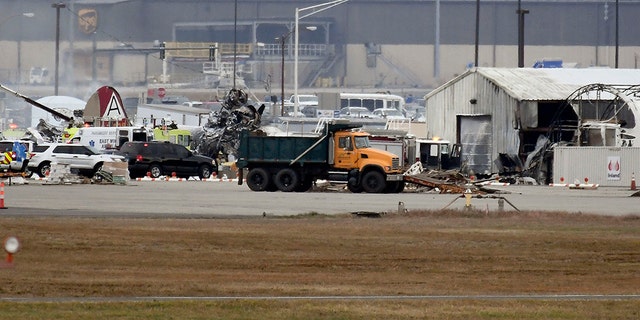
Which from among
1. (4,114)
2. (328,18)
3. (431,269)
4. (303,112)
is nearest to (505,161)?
(431,269)

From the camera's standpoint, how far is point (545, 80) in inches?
2906

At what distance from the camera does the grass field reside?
20.3 m

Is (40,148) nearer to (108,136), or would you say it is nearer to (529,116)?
(108,136)

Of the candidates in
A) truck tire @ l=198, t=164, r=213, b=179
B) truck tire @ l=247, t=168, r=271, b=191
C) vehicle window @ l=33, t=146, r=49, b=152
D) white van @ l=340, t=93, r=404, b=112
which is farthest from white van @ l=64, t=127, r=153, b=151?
white van @ l=340, t=93, r=404, b=112

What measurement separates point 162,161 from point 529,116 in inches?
683

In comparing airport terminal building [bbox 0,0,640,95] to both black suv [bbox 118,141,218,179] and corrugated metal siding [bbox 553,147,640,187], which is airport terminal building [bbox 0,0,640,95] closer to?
black suv [bbox 118,141,218,179]

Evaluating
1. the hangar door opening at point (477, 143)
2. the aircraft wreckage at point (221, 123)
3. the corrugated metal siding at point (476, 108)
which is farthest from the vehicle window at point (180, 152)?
the corrugated metal siding at point (476, 108)

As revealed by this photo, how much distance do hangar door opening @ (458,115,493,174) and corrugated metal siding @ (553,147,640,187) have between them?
10.4m

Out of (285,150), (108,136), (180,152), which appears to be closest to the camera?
(285,150)

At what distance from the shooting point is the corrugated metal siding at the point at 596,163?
58.9 meters

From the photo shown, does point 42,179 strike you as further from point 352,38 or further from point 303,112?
point 352,38

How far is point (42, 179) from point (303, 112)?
3165 inches

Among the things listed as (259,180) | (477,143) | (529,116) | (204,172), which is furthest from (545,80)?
(259,180)

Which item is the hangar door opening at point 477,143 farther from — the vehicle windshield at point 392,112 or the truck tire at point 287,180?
the vehicle windshield at point 392,112
